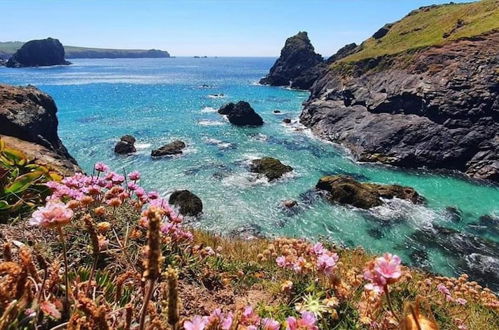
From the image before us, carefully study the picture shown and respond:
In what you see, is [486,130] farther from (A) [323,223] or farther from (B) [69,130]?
(B) [69,130]

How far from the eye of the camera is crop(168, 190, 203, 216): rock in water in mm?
23234

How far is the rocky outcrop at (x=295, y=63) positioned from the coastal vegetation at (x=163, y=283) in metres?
105

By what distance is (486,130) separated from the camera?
3647 centimetres

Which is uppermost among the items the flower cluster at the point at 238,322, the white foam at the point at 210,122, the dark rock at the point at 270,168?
the flower cluster at the point at 238,322

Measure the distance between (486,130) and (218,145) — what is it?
27068mm

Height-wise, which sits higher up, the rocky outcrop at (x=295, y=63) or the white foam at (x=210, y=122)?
the rocky outcrop at (x=295, y=63)

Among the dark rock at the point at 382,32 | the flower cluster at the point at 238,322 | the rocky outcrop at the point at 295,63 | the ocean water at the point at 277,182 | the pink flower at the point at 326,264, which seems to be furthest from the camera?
the rocky outcrop at the point at 295,63

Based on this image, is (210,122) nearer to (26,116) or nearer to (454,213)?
(26,116)

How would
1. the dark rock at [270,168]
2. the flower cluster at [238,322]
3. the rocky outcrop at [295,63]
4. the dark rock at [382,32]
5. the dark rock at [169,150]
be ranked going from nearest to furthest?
1. the flower cluster at [238,322]
2. the dark rock at [270,168]
3. the dark rock at [169,150]
4. the dark rock at [382,32]
5. the rocky outcrop at [295,63]

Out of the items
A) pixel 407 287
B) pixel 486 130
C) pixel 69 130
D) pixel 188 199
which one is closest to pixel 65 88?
pixel 69 130

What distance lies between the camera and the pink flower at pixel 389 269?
249 cm

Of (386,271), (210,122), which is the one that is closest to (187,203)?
(386,271)

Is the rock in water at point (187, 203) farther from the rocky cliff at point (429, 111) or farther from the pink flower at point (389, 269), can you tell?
the pink flower at point (389, 269)

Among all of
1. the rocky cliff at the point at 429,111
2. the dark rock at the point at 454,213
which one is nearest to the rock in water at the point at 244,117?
the rocky cliff at the point at 429,111
